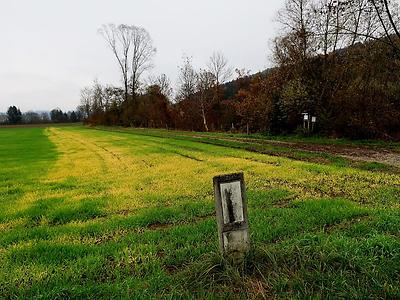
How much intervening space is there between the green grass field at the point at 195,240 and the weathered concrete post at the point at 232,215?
5.7 inches

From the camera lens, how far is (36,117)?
428ft

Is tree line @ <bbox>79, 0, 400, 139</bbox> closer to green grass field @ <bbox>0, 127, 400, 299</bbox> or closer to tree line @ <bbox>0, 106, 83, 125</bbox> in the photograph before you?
green grass field @ <bbox>0, 127, 400, 299</bbox>

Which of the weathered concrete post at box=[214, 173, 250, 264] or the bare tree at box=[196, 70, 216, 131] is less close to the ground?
the bare tree at box=[196, 70, 216, 131]

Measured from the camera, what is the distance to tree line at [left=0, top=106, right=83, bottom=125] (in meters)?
119

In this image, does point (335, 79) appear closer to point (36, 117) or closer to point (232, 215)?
point (232, 215)

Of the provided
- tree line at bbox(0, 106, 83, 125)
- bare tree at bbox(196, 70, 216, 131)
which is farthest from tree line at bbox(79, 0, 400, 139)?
tree line at bbox(0, 106, 83, 125)

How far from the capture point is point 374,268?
3512 mm

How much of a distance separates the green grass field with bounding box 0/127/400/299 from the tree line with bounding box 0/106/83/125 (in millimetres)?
123424

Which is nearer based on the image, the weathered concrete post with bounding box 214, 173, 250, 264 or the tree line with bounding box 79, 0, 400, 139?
the weathered concrete post with bounding box 214, 173, 250, 264

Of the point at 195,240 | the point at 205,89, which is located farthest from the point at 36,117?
the point at 195,240

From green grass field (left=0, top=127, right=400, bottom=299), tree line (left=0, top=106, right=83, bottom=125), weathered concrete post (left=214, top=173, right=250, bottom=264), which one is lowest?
green grass field (left=0, top=127, right=400, bottom=299)

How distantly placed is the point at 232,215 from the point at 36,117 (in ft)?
466

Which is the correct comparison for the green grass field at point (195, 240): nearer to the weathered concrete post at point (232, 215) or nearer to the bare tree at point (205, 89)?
the weathered concrete post at point (232, 215)

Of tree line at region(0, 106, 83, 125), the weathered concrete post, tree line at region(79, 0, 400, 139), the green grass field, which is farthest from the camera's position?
A: tree line at region(0, 106, 83, 125)
